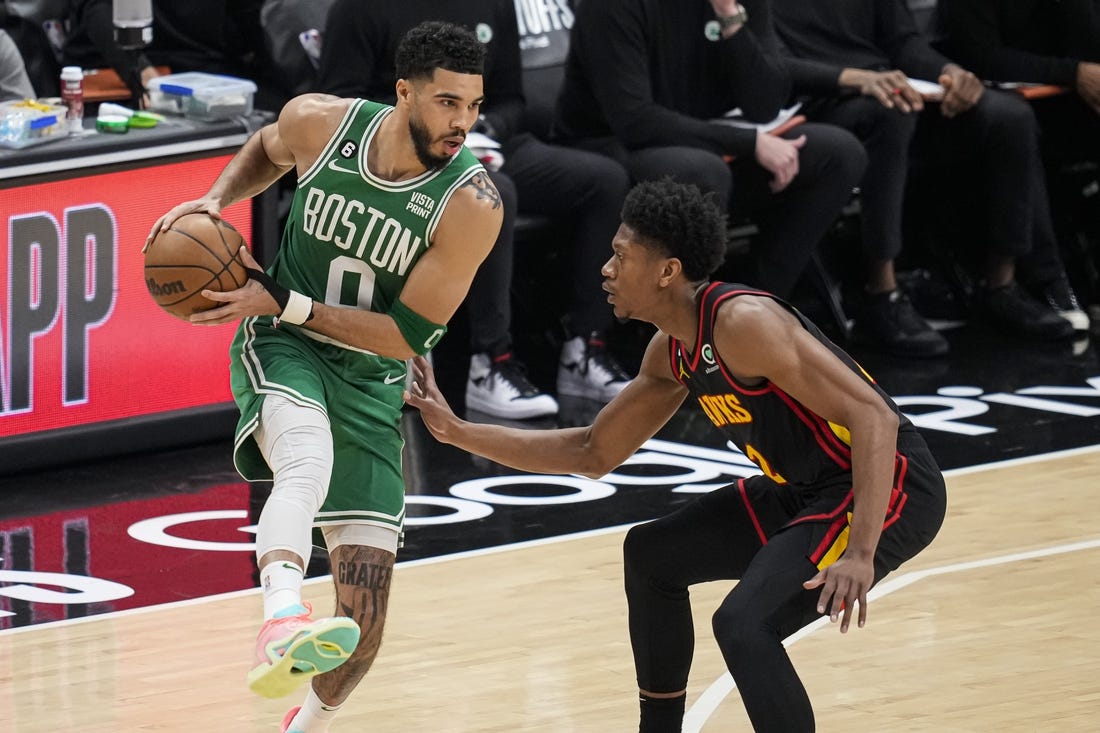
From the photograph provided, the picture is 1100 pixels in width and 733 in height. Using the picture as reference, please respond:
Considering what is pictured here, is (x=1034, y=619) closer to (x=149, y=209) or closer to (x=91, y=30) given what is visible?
(x=149, y=209)

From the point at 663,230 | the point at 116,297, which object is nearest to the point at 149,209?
the point at 116,297

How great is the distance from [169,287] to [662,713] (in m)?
1.52

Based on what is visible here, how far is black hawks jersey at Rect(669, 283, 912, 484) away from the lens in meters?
4.09

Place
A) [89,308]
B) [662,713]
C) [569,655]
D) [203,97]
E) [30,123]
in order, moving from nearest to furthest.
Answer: [662,713], [569,655], [30,123], [89,308], [203,97]

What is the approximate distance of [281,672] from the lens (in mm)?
3758

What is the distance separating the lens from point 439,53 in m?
4.27

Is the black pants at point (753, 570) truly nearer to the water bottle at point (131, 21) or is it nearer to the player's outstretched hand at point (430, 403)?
the player's outstretched hand at point (430, 403)

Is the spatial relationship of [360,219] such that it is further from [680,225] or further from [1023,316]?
[1023,316]

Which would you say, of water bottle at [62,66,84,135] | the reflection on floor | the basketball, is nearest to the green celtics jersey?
the basketball

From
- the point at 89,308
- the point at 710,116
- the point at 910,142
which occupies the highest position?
the point at 710,116

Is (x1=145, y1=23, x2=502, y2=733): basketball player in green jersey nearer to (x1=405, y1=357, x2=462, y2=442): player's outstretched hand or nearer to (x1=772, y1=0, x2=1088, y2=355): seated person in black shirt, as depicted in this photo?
(x1=405, y1=357, x2=462, y2=442): player's outstretched hand

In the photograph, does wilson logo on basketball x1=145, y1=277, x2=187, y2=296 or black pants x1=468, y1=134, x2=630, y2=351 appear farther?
black pants x1=468, y1=134, x2=630, y2=351

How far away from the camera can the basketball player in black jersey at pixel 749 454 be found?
3.91m

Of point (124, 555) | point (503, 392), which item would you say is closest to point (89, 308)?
point (124, 555)
